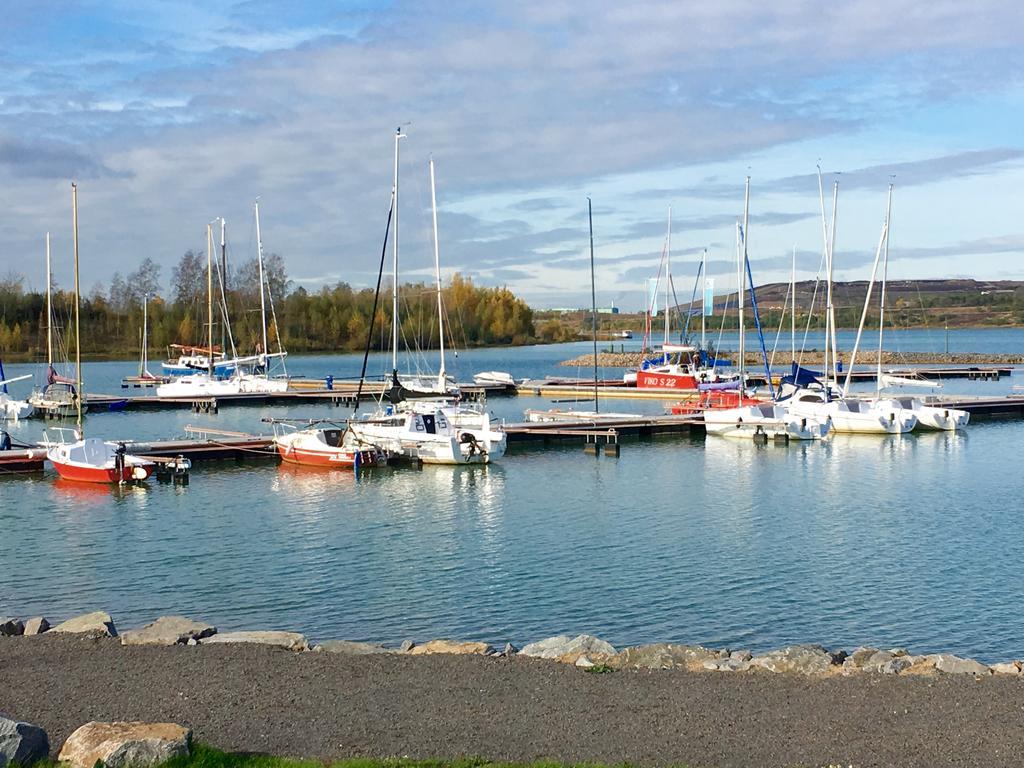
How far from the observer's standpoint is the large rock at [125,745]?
340 inches

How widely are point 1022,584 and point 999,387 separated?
60414 mm

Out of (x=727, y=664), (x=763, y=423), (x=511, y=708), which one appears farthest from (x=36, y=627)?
(x=763, y=423)

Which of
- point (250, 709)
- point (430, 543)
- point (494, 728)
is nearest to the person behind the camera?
point (494, 728)

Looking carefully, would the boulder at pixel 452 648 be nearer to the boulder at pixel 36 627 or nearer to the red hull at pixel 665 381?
the boulder at pixel 36 627

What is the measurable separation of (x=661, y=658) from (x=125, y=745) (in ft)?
22.4

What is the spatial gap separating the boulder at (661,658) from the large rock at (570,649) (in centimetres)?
28

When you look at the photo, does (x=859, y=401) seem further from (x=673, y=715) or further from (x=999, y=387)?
(x=673, y=715)

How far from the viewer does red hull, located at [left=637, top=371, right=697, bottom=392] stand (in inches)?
2778

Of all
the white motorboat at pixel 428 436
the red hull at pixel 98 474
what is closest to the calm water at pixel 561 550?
the red hull at pixel 98 474

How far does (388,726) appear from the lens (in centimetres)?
1099

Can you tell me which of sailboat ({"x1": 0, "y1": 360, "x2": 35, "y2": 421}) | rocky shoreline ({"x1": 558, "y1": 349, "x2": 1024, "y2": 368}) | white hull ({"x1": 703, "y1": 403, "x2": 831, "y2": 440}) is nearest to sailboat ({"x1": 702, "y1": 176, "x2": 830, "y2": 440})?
white hull ({"x1": 703, "y1": 403, "x2": 831, "y2": 440})

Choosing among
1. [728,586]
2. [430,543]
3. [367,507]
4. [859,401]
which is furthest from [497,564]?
[859,401]

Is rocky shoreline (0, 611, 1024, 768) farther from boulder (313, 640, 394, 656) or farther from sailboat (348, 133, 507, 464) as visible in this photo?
sailboat (348, 133, 507, 464)

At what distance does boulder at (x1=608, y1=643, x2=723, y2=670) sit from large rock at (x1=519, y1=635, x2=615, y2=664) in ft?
0.93
